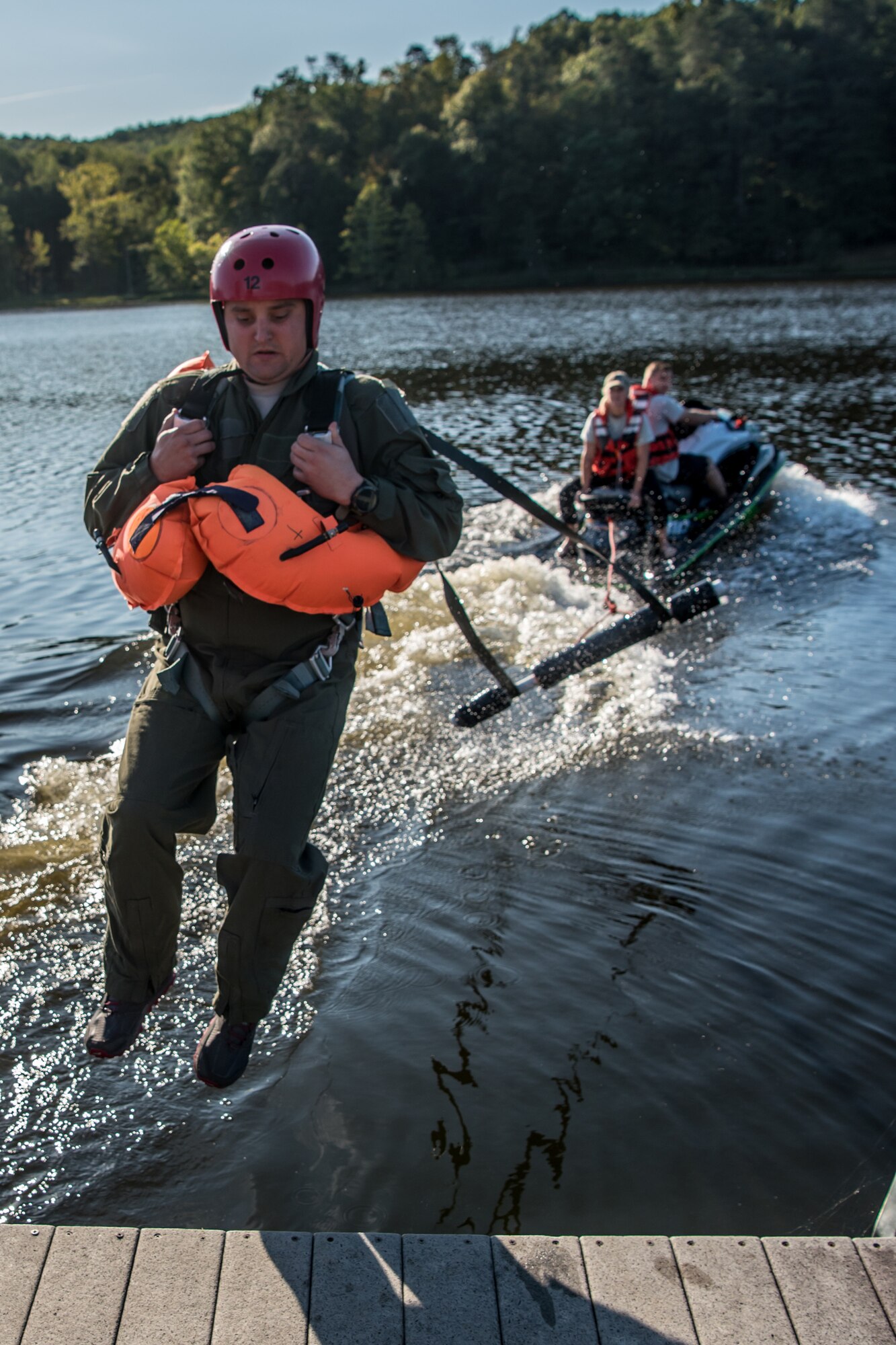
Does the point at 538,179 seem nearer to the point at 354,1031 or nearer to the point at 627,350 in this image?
the point at 627,350

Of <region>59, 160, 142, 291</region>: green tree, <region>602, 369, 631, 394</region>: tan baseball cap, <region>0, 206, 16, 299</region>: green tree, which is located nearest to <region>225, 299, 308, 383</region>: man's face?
<region>602, 369, 631, 394</region>: tan baseball cap

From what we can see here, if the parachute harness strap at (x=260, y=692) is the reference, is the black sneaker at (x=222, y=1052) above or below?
below

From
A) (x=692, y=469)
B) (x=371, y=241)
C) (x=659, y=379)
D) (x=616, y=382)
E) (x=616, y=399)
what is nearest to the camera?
(x=616, y=382)

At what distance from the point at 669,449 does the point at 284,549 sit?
11.1 metres

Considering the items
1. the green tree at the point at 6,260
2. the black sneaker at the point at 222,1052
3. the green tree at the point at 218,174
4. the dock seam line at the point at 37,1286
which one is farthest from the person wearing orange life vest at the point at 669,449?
the green tree at the point at 6,260

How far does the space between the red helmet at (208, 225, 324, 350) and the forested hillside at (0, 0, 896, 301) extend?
84.6m

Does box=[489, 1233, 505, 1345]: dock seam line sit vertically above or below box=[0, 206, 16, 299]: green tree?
below

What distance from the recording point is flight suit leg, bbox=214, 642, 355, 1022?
349 cm

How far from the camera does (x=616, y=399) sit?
13.0 metres

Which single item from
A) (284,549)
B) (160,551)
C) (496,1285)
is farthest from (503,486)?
(496,1285)

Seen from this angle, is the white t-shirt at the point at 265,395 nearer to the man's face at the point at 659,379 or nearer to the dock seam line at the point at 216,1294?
the dock seam line at the point at 216,1294

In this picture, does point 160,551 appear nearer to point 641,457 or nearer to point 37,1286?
point 37,1286

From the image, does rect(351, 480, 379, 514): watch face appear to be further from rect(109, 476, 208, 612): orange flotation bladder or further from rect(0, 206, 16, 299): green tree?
rect(0, 206, 16, 299): green tree

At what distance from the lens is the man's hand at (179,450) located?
3609mm
